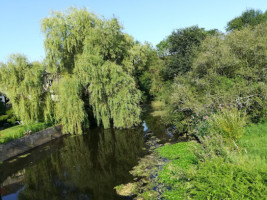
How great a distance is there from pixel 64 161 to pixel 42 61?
10997mm

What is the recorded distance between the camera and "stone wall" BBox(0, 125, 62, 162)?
1433 cm

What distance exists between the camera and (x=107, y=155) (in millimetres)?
13578

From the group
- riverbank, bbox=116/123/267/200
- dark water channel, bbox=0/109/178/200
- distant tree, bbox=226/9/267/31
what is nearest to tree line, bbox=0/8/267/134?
dark water channel, bbox=0/109/178/200

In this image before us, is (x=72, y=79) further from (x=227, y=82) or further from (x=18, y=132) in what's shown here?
(x=227, y=82)

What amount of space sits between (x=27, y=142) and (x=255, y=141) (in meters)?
16.8

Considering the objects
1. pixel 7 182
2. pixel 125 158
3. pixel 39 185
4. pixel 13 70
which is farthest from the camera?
pixel 13 70

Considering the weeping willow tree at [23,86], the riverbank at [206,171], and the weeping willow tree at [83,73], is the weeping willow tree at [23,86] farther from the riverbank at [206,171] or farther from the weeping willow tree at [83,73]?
the riverbank at [206,171]

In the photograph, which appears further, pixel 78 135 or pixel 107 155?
pixel 78 135

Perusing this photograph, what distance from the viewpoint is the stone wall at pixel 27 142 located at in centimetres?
1433

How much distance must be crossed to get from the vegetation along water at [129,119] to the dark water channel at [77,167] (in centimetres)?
7

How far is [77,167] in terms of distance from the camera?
12047mm

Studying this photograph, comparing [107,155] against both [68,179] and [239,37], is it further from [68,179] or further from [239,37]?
[239,37]

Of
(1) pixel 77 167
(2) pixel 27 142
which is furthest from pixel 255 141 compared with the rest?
(2) pixel 27 142

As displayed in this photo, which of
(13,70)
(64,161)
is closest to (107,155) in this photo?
(64,161)
